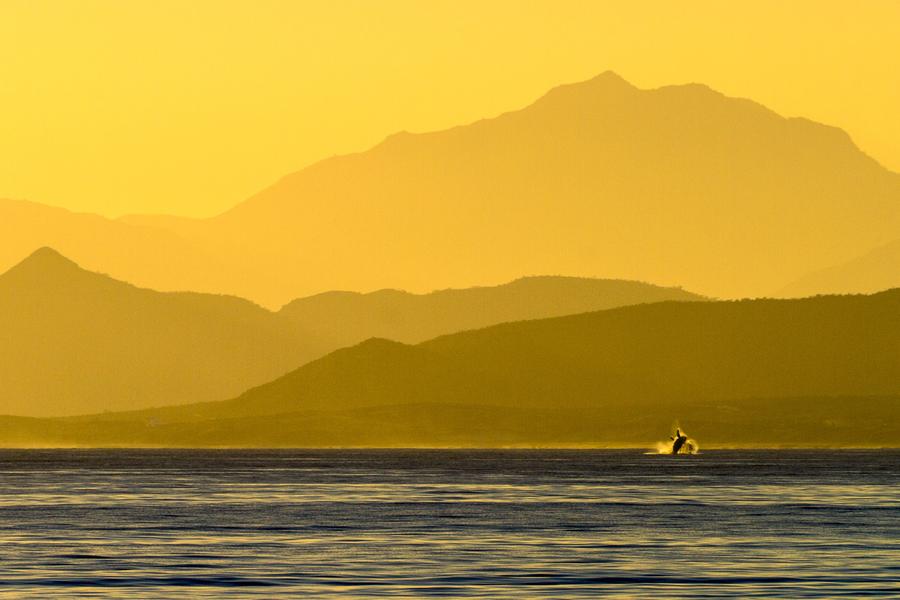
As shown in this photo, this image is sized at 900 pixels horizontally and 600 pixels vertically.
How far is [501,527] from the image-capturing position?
11262 centimetres

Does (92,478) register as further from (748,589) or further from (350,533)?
(748,589)

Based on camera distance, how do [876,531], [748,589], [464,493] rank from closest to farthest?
[748,589] → [876,531] → [464,493]

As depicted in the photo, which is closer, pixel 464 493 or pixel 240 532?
pixel 240 532

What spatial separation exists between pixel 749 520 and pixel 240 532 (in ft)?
88.9

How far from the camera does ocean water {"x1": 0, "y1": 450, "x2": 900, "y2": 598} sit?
3110 inches

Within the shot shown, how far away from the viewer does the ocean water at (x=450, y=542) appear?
79.0 meters

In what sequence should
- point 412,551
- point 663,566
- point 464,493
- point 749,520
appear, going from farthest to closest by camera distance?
1. point 464,493
2. point 749,520
3. point 412,551
4. point 663,566

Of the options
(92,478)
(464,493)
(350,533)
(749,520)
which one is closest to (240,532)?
(350,533)

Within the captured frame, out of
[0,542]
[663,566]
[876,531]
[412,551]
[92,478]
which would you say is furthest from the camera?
[92,478]

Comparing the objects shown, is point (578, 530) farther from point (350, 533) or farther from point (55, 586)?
point (55, 586)

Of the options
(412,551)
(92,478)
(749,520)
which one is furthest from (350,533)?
(92,478)

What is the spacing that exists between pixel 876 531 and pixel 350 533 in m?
24.6

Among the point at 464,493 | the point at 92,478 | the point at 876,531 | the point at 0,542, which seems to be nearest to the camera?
the point at 0,542

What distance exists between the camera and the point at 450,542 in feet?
328
